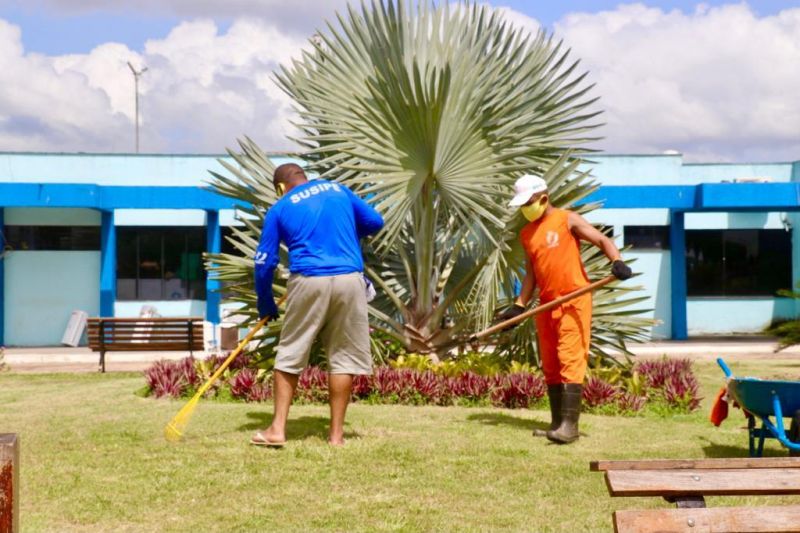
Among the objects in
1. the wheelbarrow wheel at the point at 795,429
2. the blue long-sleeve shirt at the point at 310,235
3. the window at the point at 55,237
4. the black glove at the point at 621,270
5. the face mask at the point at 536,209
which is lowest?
the wheelbarrow wheel at the point at 795,429

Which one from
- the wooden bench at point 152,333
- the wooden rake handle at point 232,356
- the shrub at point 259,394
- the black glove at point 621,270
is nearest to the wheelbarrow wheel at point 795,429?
the black glove at point 621,270

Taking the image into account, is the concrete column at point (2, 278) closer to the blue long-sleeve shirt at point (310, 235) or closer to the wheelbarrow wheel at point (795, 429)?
the blue long-sleeve shirt at point (310, 235)

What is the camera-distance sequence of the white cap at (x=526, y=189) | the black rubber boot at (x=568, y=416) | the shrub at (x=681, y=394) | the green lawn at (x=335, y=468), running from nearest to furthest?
the green lawn at (x=335, y=468) → the black rubber boot at (x=568, y=416) → the white cap at (x=526, y=189) → the shrub at (x=681, y=394)

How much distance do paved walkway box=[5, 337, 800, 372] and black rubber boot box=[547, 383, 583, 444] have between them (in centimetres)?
939

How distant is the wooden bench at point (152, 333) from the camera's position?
13477 mm

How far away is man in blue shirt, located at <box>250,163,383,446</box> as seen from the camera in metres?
6.38

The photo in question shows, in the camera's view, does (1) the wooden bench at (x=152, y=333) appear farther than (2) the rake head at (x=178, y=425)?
Yes

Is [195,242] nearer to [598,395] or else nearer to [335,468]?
[598,395]

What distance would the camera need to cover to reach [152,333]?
13523mm

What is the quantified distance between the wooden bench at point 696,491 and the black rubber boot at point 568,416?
3539mm

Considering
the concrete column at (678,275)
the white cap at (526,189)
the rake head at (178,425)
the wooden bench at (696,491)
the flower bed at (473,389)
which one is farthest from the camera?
the concrete column at (678,275)

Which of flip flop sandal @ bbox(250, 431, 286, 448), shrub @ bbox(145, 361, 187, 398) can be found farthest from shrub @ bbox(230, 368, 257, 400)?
flip flop sandal @ bbox(250, 431, 286, 448)

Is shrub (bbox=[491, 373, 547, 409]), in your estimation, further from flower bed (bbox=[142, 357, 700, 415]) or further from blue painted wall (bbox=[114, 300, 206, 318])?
blue painted wall (bbox=[114, 300, 206, 318])

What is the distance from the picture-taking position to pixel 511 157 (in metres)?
9.28
